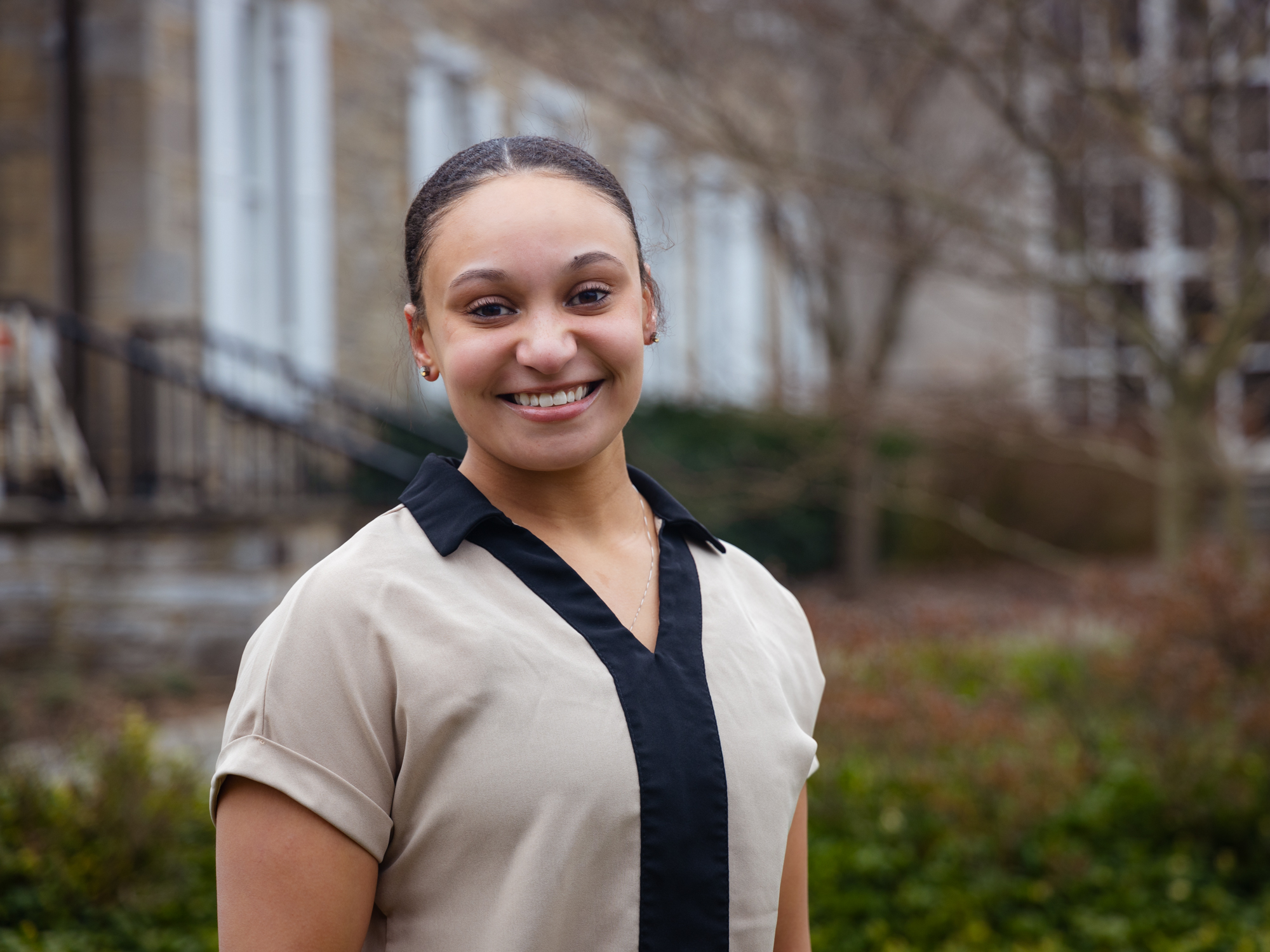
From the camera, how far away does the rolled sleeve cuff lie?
122cm

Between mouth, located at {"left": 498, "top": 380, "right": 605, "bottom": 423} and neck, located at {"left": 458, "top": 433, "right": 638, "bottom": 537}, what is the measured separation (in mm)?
82

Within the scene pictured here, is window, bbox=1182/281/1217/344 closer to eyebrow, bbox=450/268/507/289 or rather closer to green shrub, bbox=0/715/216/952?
green shrub, bbox=0/715/216/952

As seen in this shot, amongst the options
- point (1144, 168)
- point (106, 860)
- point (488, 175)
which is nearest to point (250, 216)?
point (1144, 168)

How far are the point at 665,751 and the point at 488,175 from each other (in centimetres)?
67

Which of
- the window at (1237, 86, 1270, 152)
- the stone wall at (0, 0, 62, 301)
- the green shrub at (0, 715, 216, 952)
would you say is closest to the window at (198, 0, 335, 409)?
the stone wall at (0, 0, 62, 301)

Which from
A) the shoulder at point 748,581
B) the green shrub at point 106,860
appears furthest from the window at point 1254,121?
the shoulder at point 748,581

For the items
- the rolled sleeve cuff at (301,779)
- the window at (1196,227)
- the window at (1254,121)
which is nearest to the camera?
the rolled sleeve cuff at (301,779)

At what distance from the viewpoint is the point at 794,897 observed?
1.64 m

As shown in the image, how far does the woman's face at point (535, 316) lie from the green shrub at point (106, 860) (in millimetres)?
2816

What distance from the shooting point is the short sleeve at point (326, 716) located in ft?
4.03

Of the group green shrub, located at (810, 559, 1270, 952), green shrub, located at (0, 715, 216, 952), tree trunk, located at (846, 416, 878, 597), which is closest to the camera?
green shrub, located at (0, 715, 216, 952)

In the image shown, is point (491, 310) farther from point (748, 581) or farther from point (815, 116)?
point (815, 116)

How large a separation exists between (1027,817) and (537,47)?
5827 mm

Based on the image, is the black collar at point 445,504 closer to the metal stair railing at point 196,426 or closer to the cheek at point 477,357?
the cheek at point 477,357
